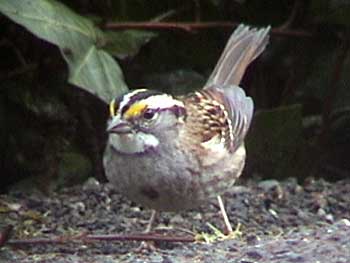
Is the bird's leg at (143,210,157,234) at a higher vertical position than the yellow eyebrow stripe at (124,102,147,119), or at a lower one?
lower

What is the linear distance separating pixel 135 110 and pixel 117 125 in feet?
0.44

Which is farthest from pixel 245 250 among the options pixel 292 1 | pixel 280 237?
pixel 292 1

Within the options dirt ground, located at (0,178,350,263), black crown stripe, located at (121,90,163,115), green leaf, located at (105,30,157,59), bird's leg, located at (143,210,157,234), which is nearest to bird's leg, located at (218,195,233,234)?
dirt ground, located at (0,178,350,263)

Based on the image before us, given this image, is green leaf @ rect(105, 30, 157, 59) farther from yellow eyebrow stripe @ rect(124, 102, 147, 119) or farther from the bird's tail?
yellow eyebrow stripe @ rect(124, 102, 147, 119)

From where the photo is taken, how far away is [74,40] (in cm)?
642

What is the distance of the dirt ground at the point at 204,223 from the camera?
5.86 metres

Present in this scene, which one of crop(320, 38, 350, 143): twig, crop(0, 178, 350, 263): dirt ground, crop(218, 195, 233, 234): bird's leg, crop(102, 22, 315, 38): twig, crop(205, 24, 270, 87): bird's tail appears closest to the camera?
crop(0, 178, 350, 263): dirt ground

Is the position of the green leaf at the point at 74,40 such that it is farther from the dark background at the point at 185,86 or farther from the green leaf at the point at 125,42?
the dark background at the point at 185,86

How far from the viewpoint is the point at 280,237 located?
6254mm

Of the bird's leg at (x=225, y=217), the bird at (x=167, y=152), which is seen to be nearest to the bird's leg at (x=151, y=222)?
the bird at (x=167, y=152)

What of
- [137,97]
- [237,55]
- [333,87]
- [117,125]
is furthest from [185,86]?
[117,125]

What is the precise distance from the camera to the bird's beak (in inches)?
235

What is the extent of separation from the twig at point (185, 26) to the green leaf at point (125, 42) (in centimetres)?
4

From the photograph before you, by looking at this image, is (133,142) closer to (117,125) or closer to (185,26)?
(117,125)
